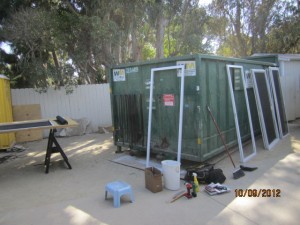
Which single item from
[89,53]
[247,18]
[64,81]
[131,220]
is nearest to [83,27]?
[89,53]

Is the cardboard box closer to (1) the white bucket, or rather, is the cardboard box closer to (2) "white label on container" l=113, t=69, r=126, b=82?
Answer: (1) the white bucket

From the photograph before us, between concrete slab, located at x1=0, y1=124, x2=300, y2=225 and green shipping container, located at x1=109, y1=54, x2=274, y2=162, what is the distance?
69cm

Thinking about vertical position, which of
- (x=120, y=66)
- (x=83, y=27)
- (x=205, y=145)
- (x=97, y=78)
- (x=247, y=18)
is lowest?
(x=205, y=145)

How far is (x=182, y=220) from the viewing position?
10.6 ft

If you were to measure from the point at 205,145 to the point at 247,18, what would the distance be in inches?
602

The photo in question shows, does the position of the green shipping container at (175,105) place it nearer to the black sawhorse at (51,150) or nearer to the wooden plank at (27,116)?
the black sawhorse at (51,150)

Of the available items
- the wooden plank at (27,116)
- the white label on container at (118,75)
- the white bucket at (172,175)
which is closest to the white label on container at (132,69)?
the white label on container at (118,75)

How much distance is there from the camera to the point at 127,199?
3924mm

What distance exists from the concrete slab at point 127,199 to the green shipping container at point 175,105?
686 mm

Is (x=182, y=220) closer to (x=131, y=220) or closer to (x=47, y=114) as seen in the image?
(x=131, y=220)

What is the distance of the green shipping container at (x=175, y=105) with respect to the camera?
495cm

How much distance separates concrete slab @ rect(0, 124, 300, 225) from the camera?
3307 mm
